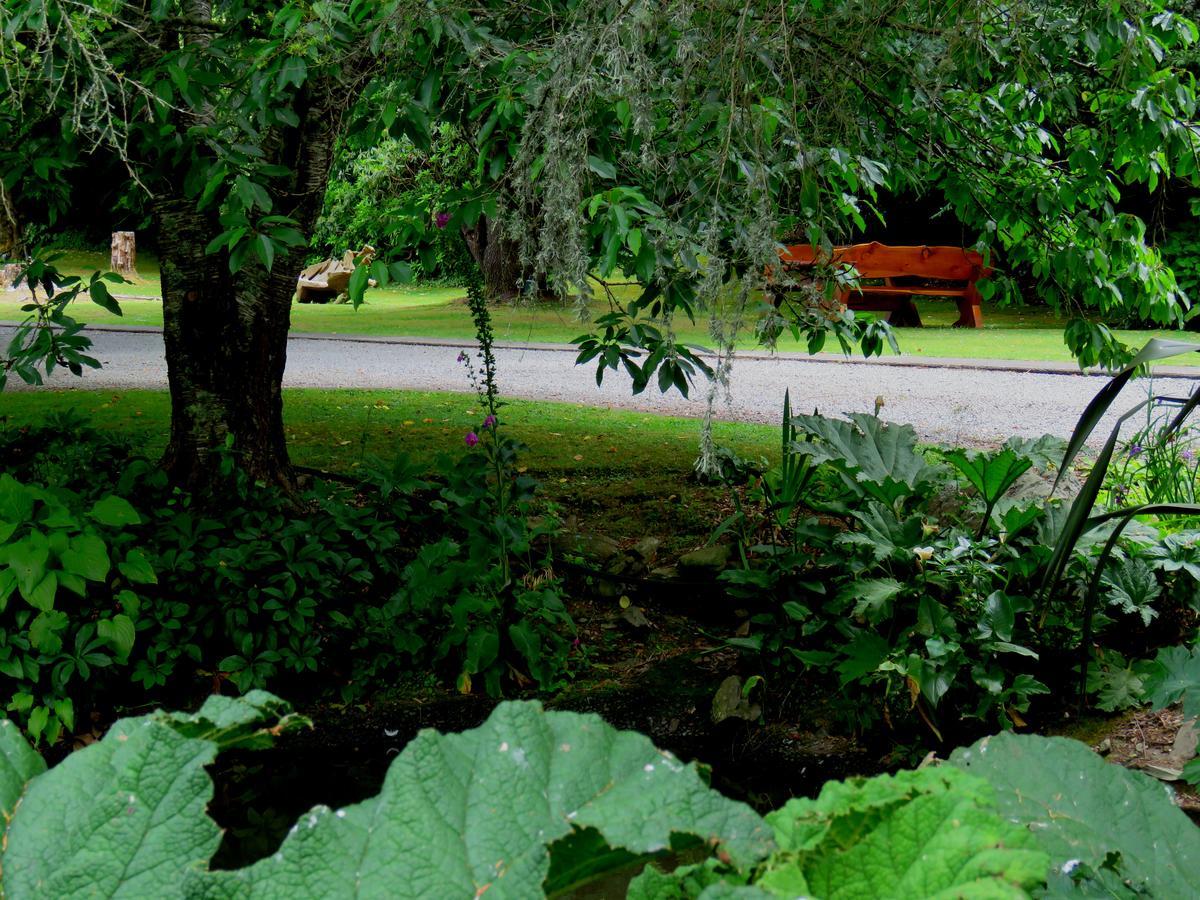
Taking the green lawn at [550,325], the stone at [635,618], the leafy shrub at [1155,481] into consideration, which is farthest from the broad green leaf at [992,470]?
the green lawn at [550,325]

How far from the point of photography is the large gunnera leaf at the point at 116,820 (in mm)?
684

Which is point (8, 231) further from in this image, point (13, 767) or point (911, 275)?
point (911, 275)

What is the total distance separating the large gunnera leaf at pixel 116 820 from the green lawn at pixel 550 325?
984 cm

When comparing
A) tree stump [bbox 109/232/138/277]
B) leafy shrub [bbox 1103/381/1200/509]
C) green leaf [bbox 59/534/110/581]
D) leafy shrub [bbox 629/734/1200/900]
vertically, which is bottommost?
green leaf [bbox 59/534/110/581]

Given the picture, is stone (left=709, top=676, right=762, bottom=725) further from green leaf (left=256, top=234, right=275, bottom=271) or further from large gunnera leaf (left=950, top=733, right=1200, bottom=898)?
large gunnera leaf (left=950, top=733, right=1200, bottom=898)

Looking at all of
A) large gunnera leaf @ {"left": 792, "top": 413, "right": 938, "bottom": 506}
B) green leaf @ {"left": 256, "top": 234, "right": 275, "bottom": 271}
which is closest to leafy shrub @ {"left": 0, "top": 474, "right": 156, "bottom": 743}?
green leaf @ {"left": 256, "top": 234, "right": 275, "bottom": 271}

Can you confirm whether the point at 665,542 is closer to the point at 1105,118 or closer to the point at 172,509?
the point at 172,509

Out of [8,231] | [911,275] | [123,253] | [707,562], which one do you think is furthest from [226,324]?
[123,253]

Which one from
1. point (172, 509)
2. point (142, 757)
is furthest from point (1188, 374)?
point (142, 757)

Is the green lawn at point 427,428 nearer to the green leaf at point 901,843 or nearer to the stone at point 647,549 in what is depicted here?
the stone at point 647,549

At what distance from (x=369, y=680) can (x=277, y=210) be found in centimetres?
180

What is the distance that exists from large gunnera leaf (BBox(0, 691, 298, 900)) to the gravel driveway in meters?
6.87

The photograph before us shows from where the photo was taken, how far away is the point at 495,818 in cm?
70

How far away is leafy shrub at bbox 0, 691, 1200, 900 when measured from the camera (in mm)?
661
